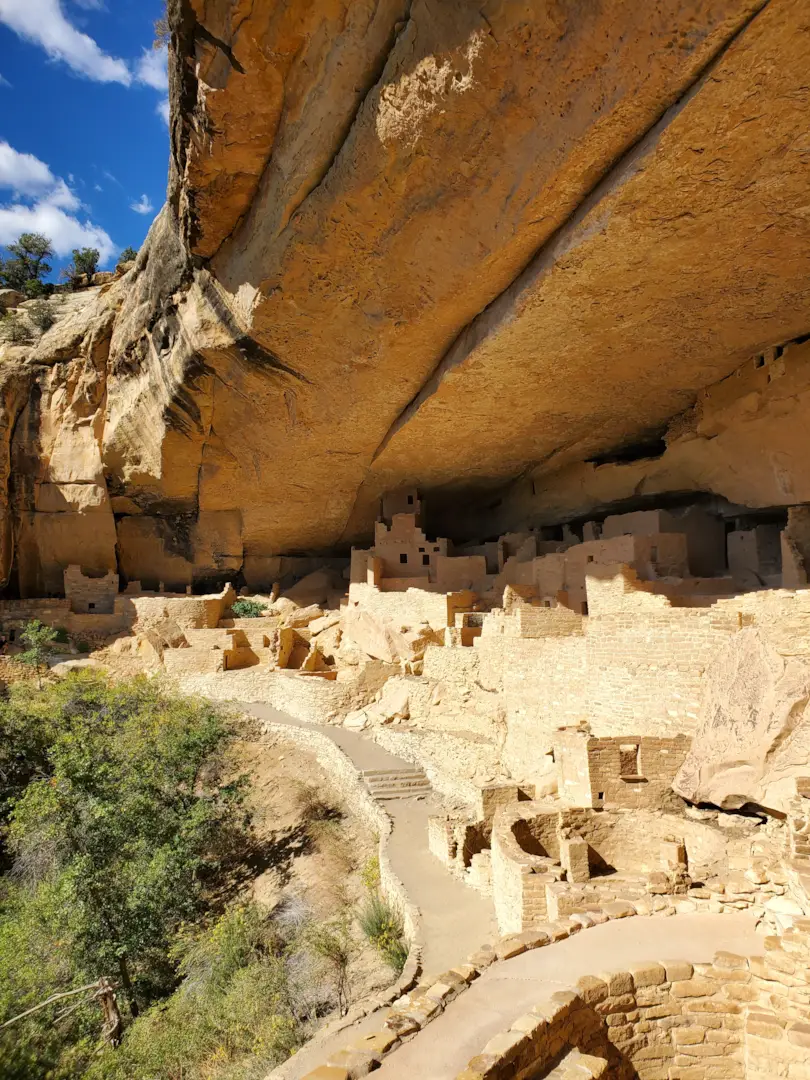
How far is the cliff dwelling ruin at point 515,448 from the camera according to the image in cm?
538

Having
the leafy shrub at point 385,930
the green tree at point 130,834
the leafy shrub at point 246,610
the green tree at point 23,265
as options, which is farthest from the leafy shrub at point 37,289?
the leafy shrub at point 385,930

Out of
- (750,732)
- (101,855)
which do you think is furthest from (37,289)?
(750,732)

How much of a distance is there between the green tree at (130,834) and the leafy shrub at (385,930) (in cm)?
358

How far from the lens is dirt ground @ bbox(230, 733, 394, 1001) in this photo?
9.80m

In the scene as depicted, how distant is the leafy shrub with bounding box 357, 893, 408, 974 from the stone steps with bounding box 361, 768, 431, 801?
257 centimetres

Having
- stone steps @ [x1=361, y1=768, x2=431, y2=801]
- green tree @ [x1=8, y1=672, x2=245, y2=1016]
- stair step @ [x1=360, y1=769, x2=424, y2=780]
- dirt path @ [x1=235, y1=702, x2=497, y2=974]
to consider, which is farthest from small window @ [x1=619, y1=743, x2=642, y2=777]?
green tree @ [x1=8, y1=672, x2=245, y2=1016]

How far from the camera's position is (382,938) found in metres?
8.39

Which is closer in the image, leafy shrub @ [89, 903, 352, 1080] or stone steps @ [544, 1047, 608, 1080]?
stone steps @ [544, 1047, 608, 1080]

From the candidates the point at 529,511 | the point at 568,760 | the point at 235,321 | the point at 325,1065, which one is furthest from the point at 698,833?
the point at 529,511

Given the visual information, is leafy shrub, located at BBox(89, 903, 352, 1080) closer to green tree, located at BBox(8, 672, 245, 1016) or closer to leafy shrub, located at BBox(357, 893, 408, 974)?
leafy shrub, located at BBox(357, 893, 408, 974)

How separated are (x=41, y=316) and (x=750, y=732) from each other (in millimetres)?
22481

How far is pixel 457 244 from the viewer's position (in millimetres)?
9547

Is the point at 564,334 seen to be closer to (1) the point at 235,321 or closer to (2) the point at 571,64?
(2) the point at 571,64

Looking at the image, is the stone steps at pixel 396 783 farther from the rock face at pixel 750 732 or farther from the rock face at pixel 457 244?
the rock face at pixel 457 244
